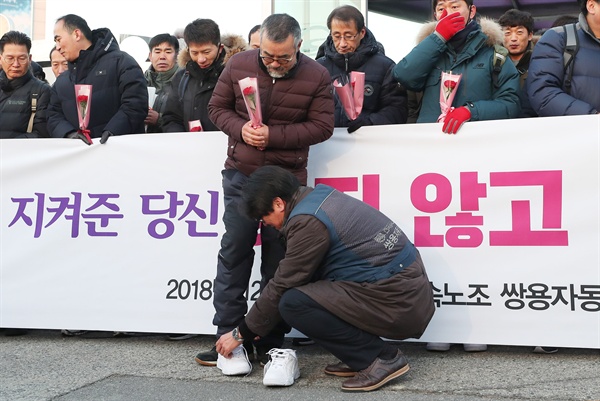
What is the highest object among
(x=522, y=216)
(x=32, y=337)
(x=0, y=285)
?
(x=522, y=216)

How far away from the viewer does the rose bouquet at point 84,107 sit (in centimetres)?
529

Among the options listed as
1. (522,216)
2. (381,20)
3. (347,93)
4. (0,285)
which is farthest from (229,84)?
(381,20)

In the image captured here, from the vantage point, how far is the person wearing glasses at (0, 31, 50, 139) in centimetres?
588

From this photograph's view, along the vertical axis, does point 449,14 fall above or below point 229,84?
above

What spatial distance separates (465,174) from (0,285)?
3.20 m

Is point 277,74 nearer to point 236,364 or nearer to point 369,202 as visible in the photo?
point 369,202

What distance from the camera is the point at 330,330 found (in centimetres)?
389

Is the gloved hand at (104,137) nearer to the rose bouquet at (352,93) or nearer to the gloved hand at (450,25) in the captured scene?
the rose bouquet at (352,93)

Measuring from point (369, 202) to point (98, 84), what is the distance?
205 cm

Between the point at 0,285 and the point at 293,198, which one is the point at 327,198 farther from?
the point at 0,285

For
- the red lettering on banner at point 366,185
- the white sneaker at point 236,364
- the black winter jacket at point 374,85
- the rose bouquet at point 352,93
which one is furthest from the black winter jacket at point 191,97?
the white sneaker at point 236,364

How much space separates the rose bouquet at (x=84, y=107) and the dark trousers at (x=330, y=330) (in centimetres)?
221

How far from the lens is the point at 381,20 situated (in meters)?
10.5

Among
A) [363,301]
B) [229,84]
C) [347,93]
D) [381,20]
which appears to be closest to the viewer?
[363,301]
